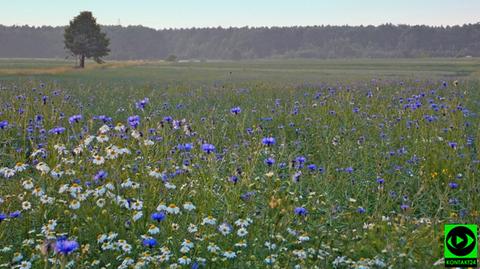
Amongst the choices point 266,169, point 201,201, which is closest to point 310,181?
point 266,169

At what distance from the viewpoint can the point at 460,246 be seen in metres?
2.60

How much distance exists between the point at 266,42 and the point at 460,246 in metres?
143

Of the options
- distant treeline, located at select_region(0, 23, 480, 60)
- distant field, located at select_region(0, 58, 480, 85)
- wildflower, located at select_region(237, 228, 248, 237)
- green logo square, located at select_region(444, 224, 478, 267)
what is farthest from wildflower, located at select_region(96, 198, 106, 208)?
distant treeline, located at select_region(0, 23, 480, 60)

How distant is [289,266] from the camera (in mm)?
2951

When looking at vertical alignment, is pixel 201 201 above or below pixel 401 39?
below

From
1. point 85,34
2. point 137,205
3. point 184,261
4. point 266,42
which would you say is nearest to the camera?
point 184,261

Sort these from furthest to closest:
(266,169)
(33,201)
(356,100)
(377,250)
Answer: (356,100)
(266,169)
(33,201)
(377,250)

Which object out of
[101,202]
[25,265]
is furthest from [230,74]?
[25,265]

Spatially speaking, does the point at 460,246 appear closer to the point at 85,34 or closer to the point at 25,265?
the point at 25,265

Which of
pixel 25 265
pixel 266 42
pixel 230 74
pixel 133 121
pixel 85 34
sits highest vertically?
pixel 266 42

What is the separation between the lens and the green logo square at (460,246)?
2.49 metres

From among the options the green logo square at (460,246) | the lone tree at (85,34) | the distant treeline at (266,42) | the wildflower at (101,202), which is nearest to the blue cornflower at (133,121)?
the wildflower at (101,202)

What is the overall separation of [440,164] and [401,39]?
420 feet

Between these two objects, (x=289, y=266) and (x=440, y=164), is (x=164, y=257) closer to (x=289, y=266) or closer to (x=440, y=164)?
(x=289, y=266)
